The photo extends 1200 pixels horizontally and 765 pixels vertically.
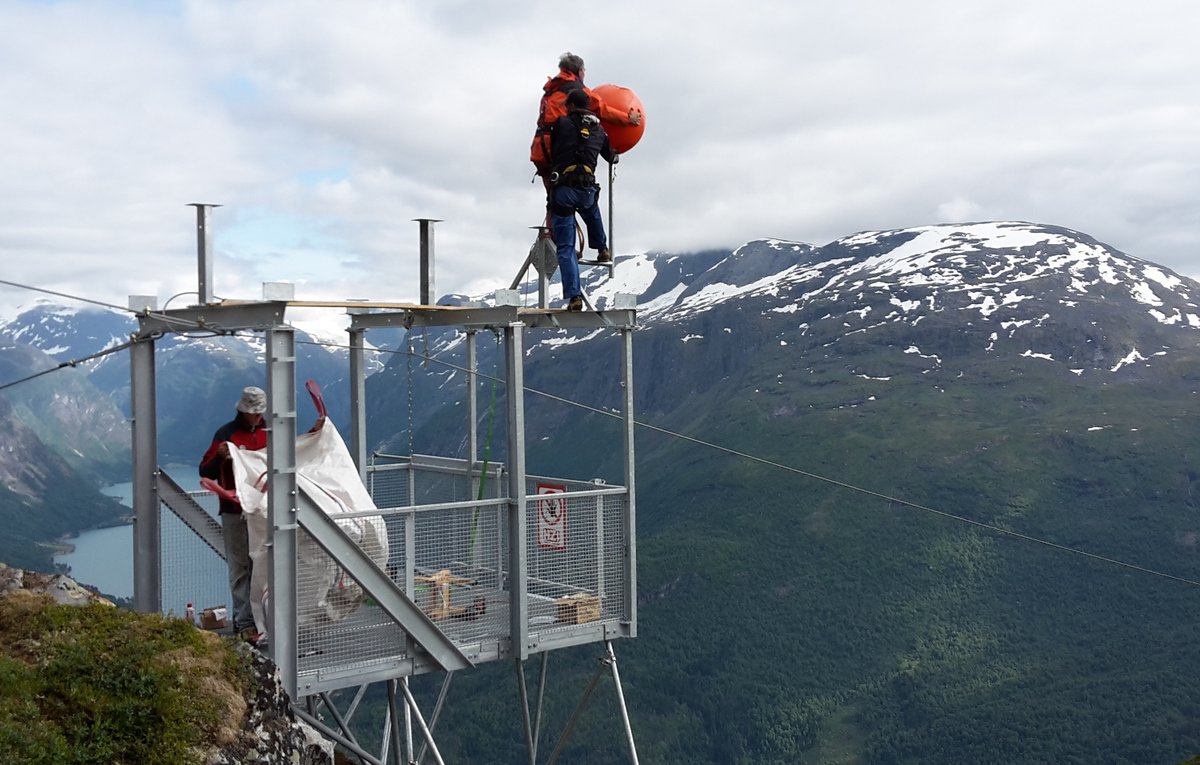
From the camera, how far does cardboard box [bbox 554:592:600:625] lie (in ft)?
45.8

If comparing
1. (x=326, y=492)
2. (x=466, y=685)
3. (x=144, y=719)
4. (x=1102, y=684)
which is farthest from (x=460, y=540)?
(x=466, y=685)

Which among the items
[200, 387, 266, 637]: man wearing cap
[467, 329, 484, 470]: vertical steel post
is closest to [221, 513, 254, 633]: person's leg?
[200, 387, 266, 637]: man wearing cap

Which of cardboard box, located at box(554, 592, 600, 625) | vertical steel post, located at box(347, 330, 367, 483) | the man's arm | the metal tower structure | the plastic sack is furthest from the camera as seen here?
vertical steel post, located at box(347, 330, 367, 483)

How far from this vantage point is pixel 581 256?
15195mm

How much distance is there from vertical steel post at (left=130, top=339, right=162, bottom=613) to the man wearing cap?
74 cm

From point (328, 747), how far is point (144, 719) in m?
2.05

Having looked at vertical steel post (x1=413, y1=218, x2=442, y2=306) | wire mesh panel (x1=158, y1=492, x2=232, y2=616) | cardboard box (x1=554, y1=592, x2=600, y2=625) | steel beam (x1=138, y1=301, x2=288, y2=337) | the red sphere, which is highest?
the red sphere

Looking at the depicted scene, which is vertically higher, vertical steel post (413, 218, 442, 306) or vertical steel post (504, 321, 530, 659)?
vertical steel post (413, 218, 442, 306)

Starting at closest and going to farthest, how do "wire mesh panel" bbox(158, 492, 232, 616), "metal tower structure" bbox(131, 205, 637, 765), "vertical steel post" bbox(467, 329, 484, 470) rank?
"metal tower structure" bbox(131, 205, 637, 765) → "wire mesh panel" bbox(158, 492, 232, 616) → "vertical steel post" bbox(467, 329, 484, 470)

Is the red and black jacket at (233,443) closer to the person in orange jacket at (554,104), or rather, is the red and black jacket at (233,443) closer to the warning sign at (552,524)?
the warning sign at (552,524)

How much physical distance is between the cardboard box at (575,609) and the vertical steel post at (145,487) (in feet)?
15.2

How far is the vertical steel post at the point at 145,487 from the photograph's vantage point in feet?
40.3

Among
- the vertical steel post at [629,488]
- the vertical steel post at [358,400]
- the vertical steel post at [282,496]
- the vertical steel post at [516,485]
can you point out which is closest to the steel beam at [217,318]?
the vertical steel post at [282,496]

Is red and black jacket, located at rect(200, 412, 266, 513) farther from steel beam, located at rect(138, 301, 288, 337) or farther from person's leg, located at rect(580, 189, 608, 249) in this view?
person's leg, located at rect(580, 189, 608, 249)
